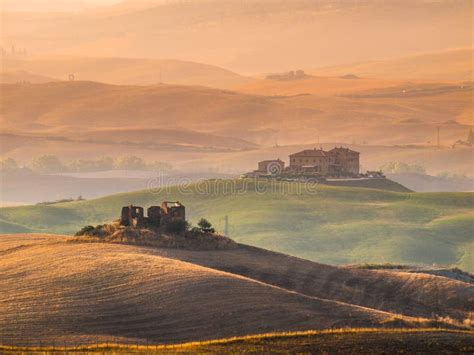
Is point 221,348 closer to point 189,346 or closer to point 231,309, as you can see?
point 189,346

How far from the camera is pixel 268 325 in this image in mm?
67812

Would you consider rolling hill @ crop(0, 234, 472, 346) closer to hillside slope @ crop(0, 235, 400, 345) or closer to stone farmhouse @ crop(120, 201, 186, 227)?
hillside slope @ crop(0, 235, 400, 345)

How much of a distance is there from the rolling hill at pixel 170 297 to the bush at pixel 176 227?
428 centimetres

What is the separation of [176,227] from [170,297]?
2055cm

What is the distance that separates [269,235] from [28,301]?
113 metres

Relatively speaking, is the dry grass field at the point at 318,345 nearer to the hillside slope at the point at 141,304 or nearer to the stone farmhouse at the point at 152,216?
the hillside slope at the point at 141,304

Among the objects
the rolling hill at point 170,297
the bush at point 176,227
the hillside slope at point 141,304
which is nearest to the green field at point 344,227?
the bush at point 176,227

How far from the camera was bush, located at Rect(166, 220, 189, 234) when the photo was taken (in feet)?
297

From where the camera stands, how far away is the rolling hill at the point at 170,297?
6588 centimetres

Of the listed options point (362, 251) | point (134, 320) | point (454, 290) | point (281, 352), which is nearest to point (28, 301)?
point (134, 320)

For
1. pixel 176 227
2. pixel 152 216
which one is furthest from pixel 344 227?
pixel 176 227

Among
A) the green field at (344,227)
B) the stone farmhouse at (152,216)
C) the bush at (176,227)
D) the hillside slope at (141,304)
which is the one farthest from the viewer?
the green field at (344,227)

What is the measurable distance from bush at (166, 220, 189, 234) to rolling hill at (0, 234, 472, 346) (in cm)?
428

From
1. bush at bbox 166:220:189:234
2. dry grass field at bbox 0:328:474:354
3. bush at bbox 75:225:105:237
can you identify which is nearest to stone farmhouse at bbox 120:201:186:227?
bush at bbox 166:220:189:234
